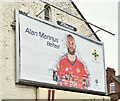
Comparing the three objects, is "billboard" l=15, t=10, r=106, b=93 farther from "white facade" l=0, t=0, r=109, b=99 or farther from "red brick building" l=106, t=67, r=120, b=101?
"red brick building" l=106, t=67, r=120, b=101

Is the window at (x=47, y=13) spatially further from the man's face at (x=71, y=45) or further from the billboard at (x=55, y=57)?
the man's face at (x=71, y=45)

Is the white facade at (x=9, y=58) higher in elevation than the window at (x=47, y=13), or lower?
lower

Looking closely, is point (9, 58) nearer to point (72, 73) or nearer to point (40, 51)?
point (40, 51)

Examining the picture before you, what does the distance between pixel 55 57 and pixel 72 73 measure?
4.15 feet

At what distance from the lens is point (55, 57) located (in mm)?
12312

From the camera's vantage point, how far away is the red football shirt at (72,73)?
489 inches

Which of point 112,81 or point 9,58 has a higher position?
point 9,58

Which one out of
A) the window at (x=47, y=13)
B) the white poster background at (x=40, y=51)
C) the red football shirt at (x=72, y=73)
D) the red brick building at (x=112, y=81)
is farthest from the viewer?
the red brick building at (x=112, y=81)

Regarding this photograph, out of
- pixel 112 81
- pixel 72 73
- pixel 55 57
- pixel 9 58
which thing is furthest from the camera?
pixel 112 81

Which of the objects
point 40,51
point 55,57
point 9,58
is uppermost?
point 40,51

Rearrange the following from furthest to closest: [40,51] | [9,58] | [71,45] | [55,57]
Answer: [71,45] < [55,57] < [40,51] < [9,58]

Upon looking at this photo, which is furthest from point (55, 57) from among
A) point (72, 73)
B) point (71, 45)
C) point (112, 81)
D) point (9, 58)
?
point (112, 81)

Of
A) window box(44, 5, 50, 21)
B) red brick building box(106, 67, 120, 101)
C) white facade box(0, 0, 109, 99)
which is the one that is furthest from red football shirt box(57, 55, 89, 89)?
red brick building box(106, 67, 120, 101)

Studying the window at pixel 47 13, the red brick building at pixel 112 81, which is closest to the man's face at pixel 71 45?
the window at pixel 47 13
